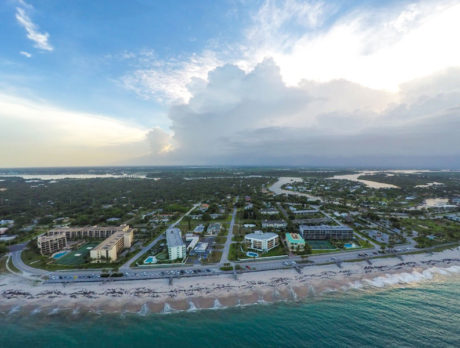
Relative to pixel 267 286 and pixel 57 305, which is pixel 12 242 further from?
pixel 267 286

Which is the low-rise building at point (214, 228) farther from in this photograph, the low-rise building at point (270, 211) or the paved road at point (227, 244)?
the low-rise building at point (270, 211)

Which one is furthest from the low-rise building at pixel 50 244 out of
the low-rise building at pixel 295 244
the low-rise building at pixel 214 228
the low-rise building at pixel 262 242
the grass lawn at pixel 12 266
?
the low-rise building at pixel 295 244

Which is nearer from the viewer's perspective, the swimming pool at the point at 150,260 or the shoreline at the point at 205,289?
the shoreline at the point at 205,289

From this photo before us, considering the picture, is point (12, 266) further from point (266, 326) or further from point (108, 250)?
point (266, 326)

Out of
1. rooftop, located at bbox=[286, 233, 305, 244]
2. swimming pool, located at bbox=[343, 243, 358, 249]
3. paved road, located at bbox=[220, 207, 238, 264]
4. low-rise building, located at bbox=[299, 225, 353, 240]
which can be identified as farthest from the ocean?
low-rise building, located at bbox=[299, 225, 353, 240]

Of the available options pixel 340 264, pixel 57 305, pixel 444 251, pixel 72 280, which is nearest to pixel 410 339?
pixel 340 264

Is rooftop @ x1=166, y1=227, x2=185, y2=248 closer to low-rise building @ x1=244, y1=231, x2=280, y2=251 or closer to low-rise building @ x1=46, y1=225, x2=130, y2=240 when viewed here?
low-rise building @ x1=244, y1=231, x2=280, y2=251
